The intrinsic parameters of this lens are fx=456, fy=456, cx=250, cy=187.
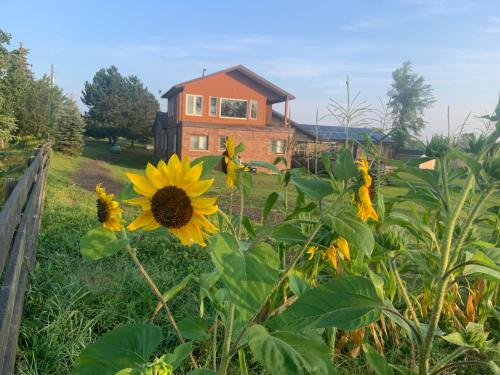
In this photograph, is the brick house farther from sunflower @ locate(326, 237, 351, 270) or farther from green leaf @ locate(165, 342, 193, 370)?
green leaf @ locate(165, 342, 193, 370)

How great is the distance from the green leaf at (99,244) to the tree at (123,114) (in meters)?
38.5

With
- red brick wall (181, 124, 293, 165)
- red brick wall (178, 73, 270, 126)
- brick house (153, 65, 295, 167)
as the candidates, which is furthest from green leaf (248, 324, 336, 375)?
red brick wall (178, 73, 270, 126)

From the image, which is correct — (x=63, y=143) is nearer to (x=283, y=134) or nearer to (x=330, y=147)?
(x=283, y=134)

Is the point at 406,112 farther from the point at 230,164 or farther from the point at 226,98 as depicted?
the point at 226,98

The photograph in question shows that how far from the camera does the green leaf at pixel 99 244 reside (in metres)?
1.27

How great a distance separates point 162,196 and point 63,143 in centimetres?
2547

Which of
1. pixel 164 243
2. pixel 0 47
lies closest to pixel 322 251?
pixel 164 243

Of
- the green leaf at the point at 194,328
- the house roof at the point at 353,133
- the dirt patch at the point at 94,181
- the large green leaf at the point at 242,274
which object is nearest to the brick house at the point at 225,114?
the dirt patch at the point at 94,181

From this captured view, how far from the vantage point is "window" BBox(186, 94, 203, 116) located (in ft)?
72.6

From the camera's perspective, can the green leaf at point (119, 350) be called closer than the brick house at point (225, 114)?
Yes

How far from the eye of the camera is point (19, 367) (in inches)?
80.7

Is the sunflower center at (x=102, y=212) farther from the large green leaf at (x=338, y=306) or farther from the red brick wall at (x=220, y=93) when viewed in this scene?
the red brick wall at (x=220, y=93)

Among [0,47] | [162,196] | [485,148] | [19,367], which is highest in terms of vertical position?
[0,47]

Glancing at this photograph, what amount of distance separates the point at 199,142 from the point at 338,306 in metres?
21.1
